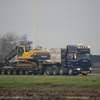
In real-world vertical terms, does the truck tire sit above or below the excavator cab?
below

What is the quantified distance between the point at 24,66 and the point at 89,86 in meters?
19.4

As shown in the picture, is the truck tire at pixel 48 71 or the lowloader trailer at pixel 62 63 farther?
the truck tire at pixel 48 71

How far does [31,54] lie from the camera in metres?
36.9

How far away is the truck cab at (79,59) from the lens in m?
32.1

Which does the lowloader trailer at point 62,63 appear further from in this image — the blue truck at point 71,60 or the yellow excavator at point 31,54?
the yellow excavator at point 31,54

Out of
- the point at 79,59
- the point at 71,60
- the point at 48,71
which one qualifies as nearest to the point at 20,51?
the point at 48,71

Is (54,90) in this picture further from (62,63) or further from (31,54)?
(31,54)

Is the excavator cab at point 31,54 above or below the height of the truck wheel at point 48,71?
above

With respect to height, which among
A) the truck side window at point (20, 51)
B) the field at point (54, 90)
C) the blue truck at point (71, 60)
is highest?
the truck side window at point (20, 51)

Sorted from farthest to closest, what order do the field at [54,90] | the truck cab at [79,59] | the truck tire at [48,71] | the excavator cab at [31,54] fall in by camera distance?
the excavator cab at [31,54] < the truck tire at [48,71] < the truck cab at [79,59] < the field at [54,90]

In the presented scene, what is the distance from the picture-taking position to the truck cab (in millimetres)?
32094

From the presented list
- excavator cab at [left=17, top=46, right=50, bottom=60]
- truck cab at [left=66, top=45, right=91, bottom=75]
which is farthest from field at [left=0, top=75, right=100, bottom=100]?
excavator cab at [left=17, top=46, right=50, bottom=60]

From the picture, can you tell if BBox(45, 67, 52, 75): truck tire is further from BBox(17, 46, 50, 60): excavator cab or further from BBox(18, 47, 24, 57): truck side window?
BBox(18, 47, 24, 57): truck side window

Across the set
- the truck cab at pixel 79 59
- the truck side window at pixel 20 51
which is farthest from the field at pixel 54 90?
A: the truck side window at pixel 20 51
